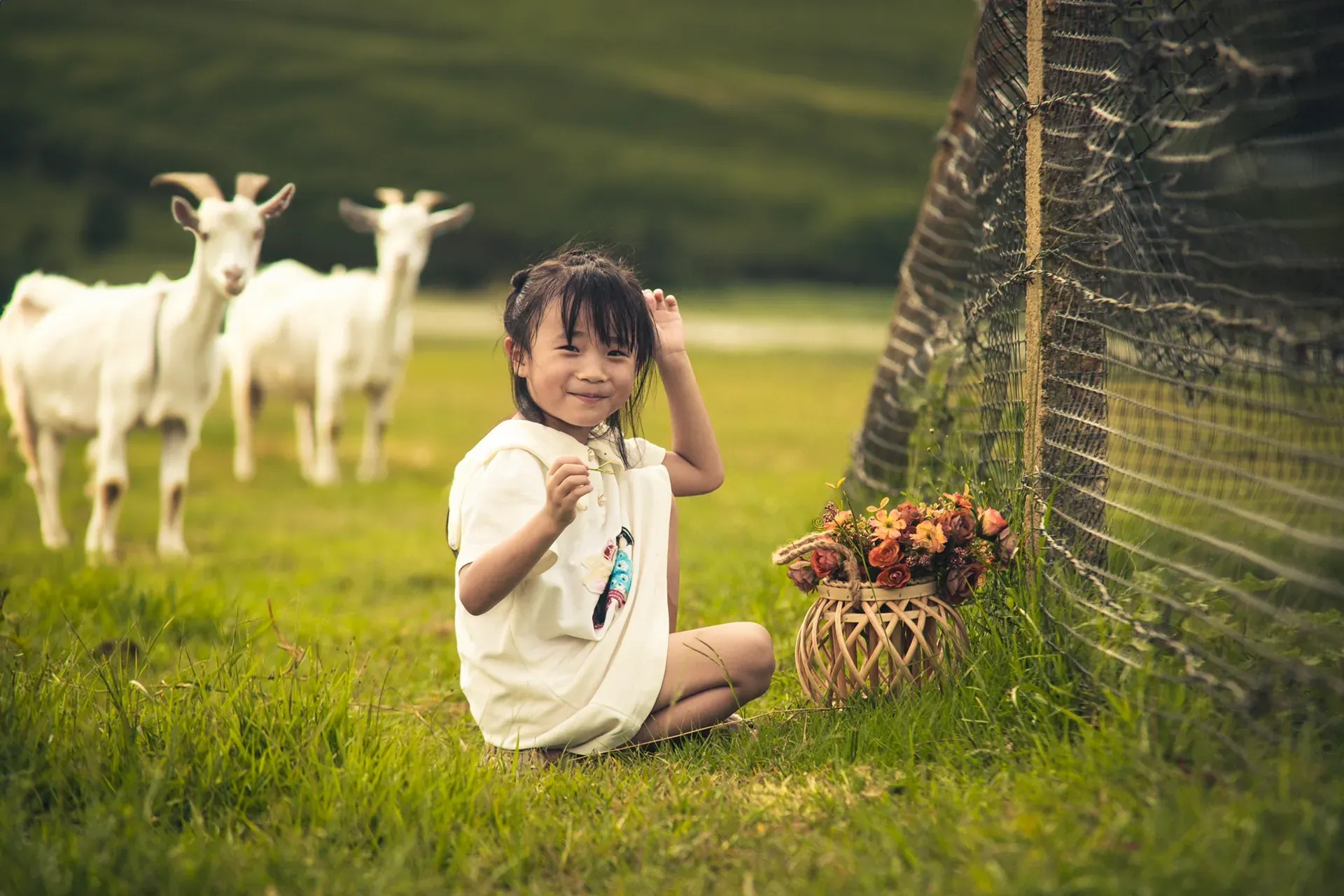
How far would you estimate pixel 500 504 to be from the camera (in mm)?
3197

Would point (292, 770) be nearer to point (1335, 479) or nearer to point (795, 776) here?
point (795, 776)

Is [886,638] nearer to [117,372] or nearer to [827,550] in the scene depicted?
[827,550]

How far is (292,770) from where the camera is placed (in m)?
2.90

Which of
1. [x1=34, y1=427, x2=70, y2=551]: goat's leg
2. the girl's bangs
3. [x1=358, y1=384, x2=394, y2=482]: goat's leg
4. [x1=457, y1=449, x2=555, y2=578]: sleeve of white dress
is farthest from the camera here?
[x1=358, y1=384, x2=394, y2=482]: goat's leg

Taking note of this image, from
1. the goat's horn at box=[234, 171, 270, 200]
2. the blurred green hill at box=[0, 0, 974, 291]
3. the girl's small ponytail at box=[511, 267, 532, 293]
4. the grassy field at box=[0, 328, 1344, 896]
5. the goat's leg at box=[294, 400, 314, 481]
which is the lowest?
the goat's leg at box=[294, 400, 314, 481]

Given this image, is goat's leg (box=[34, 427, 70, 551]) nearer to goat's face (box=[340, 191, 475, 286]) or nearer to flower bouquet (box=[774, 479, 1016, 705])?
goat's face (box=[340, 191, 475, 286])

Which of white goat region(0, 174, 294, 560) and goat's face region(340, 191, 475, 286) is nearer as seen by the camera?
white goat region(0, 174, 294, 560)

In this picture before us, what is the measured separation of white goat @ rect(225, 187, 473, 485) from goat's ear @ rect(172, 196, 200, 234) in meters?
4.56

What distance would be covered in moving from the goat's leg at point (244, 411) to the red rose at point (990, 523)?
361 inches

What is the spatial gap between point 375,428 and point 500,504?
852 cm

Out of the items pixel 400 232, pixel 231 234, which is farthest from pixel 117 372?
pixel 400 232

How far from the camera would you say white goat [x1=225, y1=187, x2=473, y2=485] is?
11.1 meters

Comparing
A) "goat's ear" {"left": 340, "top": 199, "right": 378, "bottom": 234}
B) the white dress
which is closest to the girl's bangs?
the white dress

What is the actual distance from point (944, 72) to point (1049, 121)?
6281cm
